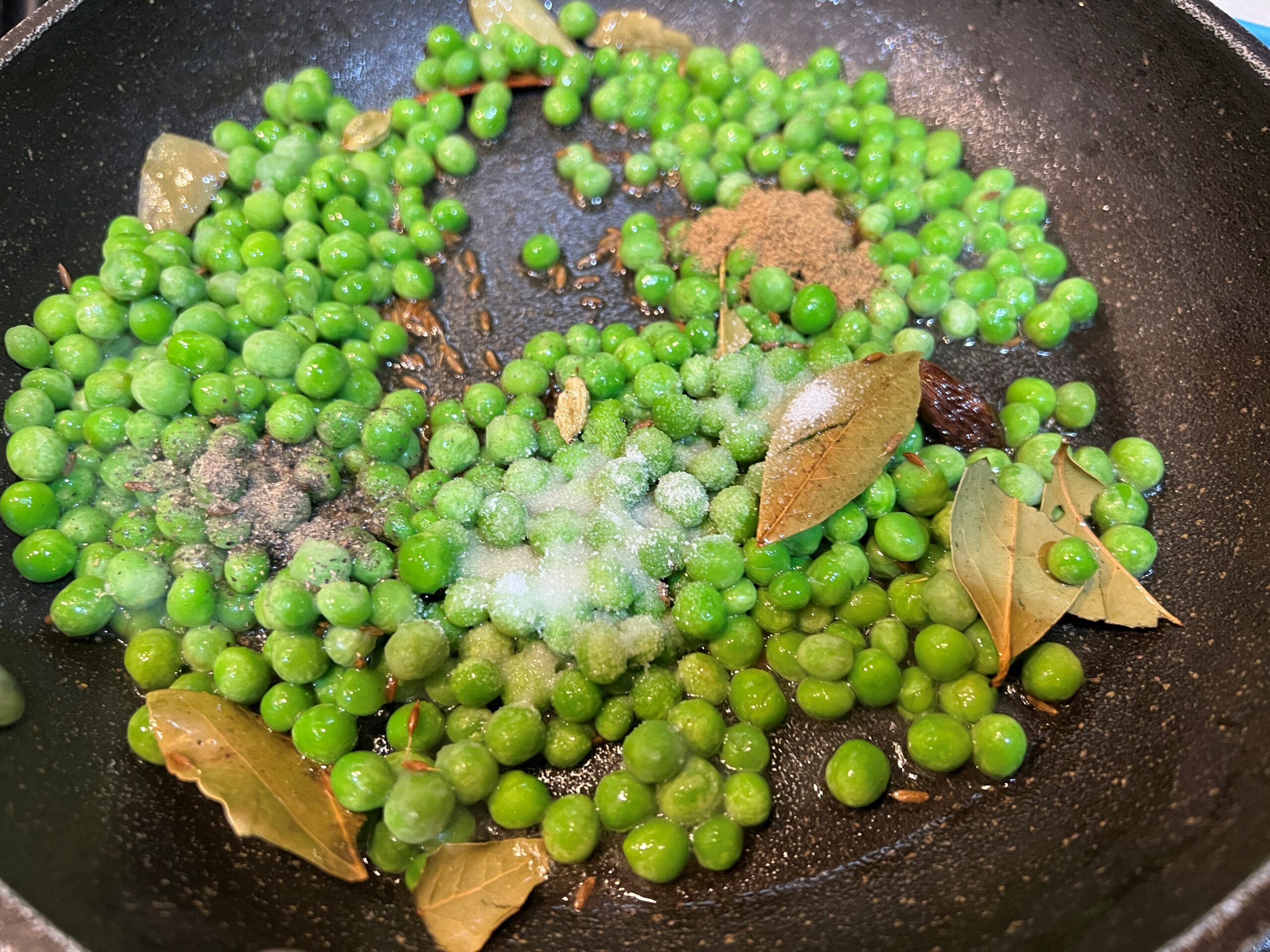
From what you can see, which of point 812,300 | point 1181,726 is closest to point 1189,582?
point 1181,726

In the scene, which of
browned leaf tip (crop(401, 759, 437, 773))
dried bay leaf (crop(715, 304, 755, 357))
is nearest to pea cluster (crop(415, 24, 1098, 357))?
dried bay leaf (crop(715, 304, 755, 357))

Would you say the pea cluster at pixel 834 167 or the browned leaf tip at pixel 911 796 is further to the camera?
the pea cluster at pixel 834 167

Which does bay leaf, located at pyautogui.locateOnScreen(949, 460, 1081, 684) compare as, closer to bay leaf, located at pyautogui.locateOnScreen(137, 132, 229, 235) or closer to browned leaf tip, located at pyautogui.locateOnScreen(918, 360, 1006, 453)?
browned leaf tip, located at pyautogui.locateOnScreen(918, 360, 1006, 453)

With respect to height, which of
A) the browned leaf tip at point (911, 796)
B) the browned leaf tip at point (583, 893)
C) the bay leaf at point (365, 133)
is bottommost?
the browned leaf tip at point (583, 893)

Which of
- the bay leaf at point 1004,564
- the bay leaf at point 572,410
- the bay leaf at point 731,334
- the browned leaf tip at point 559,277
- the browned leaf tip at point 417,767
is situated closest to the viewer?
the browned leaf tip at point 417,767

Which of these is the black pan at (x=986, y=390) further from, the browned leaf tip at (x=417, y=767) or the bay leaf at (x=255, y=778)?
the browned leaf tip at (x=417, y=767)

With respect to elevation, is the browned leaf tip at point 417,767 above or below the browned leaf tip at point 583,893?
above

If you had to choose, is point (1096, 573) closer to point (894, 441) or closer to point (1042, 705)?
point (1042, 705)

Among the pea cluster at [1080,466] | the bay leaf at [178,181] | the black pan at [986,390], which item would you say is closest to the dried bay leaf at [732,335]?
the black pan at [986,390]
